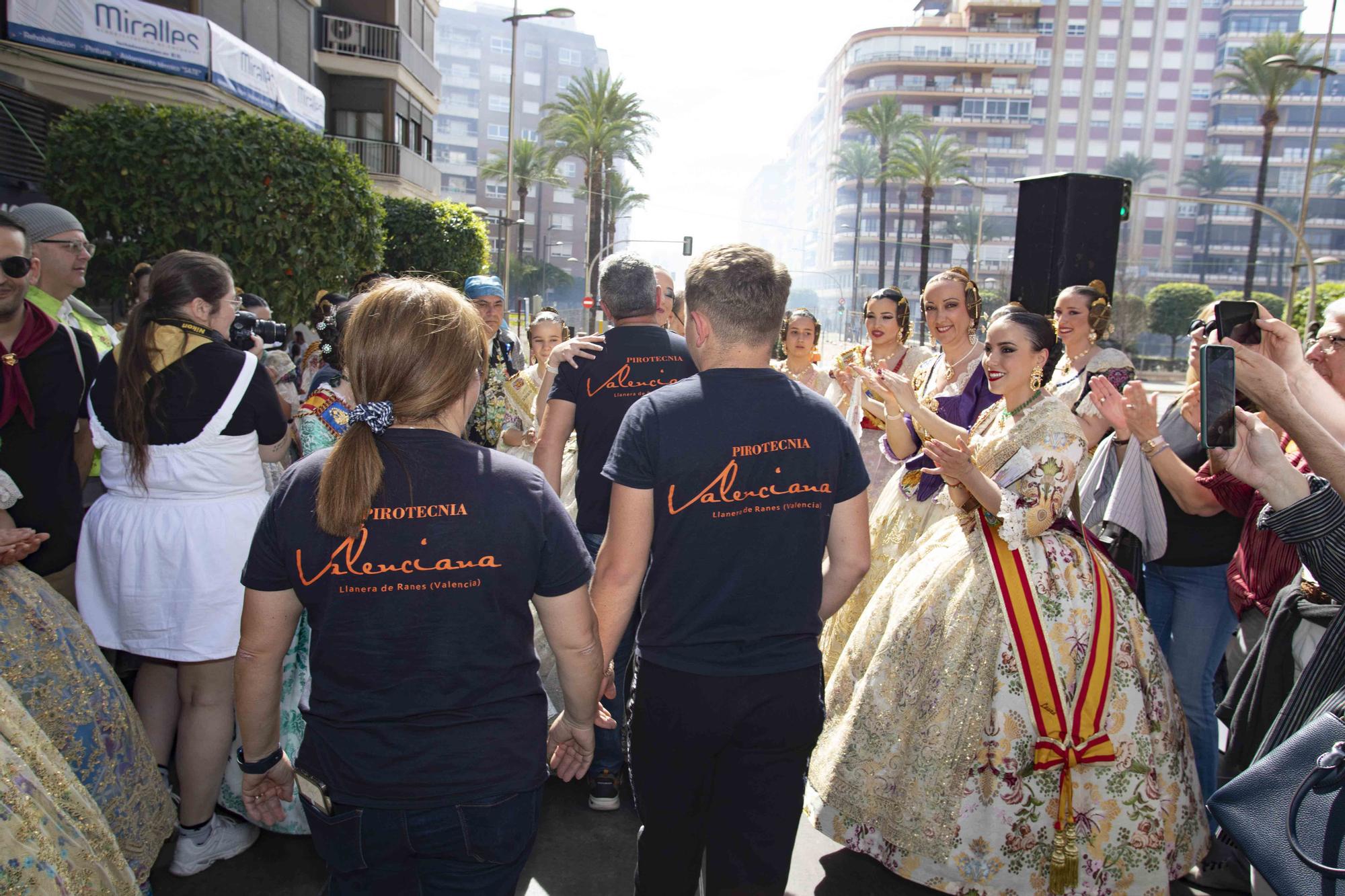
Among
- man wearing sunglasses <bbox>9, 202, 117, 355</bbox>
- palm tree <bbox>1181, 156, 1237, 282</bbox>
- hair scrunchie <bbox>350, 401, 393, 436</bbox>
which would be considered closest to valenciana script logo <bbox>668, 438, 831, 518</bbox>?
hair scrunchie <bbox>350, 401, 393, 436</bbox>

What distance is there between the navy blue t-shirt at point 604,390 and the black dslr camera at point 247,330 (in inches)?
54.0

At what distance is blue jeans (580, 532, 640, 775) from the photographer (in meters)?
3.60

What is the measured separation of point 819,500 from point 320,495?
1.23 metres

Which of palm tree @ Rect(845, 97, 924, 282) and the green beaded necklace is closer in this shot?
the green beaded necklace

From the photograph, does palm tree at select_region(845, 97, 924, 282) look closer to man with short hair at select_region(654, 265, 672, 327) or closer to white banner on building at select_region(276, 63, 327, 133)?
white banner on building at select_region(276, 63, 327, 133)

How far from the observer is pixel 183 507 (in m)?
3.12

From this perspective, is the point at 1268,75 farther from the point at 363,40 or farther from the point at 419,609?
the point at 419,609

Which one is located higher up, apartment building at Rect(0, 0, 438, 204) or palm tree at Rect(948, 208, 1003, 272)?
palm tree at Rect(948, 208, 1003, 272)

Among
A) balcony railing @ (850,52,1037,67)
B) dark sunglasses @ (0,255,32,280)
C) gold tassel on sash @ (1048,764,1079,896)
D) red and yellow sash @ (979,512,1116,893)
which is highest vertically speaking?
balcony railing @ (850,52,1037,67)

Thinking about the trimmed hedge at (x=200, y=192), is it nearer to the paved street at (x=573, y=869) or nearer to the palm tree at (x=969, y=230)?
the paved street at (x=573, y=869)

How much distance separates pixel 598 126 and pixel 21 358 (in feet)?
129

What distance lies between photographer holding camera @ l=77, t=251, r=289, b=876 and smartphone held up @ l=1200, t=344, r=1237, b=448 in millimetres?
2924

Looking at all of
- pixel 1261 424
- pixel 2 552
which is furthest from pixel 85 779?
pixel 1261 424

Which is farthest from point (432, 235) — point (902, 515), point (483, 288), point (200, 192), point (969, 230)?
point (969, 230)
